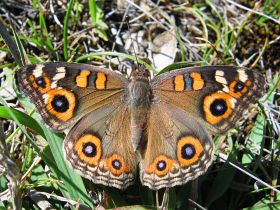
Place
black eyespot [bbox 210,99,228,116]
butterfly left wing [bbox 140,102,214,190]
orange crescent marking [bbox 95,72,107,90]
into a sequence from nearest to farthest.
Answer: butterfly left wing [bbox 140,102,214,190], black eyespot [bbox 210,99,228,116], orange crescent marking [bbox 95,72,107,90]

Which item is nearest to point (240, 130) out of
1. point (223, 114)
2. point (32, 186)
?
point (223, 114)

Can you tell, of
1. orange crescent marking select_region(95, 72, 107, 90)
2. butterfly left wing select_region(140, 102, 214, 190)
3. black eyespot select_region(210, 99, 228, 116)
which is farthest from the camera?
orange crescent marking select_region(95, 72, 107, 90)

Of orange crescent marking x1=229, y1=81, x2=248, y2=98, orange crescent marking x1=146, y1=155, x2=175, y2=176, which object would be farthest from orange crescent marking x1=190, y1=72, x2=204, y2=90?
orange crescent marking x1=146, y1=155, x2=175, y2=176

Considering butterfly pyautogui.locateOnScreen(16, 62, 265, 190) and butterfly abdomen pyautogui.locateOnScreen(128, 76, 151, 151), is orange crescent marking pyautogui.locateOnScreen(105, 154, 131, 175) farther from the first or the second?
butterfly abdomen pyautogui.locateOnScreen(128, 76, 151, 151)

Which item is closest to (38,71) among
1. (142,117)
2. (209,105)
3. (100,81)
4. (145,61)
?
(100,81)

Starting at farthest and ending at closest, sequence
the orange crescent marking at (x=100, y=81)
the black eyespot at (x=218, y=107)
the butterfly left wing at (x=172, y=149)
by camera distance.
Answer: the orange crescent marking at (x=100, y=81) → the black eyespot at (x=218, y=107) → the butterfly left wing at (x=172, y=149)

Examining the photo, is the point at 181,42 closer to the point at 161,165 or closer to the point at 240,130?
the point at 240,130

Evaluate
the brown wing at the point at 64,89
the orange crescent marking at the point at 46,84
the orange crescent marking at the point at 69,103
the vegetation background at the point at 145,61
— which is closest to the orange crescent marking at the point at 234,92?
the vegetation background at the point at 145,61

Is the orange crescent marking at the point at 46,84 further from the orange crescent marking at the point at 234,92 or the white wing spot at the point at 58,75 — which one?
the orange crescent marking at the point at 234,92
